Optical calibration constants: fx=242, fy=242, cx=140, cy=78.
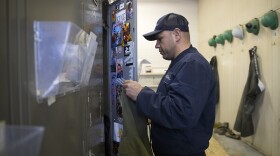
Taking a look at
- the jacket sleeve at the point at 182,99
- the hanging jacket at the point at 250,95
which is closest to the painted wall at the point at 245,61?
the hanging jacket at the point at 250,95

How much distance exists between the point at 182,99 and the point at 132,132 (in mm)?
364

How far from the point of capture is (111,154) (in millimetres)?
1759

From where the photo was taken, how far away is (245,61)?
11.7 ft

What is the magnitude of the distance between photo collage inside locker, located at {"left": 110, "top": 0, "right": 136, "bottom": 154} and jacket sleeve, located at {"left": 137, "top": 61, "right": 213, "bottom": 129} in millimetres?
291

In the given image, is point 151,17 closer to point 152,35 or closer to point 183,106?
point 152,35

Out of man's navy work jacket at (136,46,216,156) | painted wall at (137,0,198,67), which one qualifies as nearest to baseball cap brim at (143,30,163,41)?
man's navy work jacket at (136,46,216,156)

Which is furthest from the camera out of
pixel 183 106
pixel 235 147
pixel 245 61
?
pixel 245 61

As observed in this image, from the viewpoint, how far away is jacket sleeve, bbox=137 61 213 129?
1.17 meters

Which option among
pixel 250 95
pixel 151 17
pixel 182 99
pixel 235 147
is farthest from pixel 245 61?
pixel 182 99

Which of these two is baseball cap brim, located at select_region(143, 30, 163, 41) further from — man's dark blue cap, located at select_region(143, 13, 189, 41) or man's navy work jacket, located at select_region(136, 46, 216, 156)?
man's navy work jacket, located at select_region(136, 46, 216, 156)

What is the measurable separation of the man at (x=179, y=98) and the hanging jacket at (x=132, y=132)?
0.06m

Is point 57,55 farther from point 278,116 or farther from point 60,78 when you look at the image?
point 278,116

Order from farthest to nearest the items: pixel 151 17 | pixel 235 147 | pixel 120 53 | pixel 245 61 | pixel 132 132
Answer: pixel 151 17
pixel 245 61
pixel 235 147
pixel 120 53
pixel 132 132

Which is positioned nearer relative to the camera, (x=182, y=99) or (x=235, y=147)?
(x=182, y=99)
